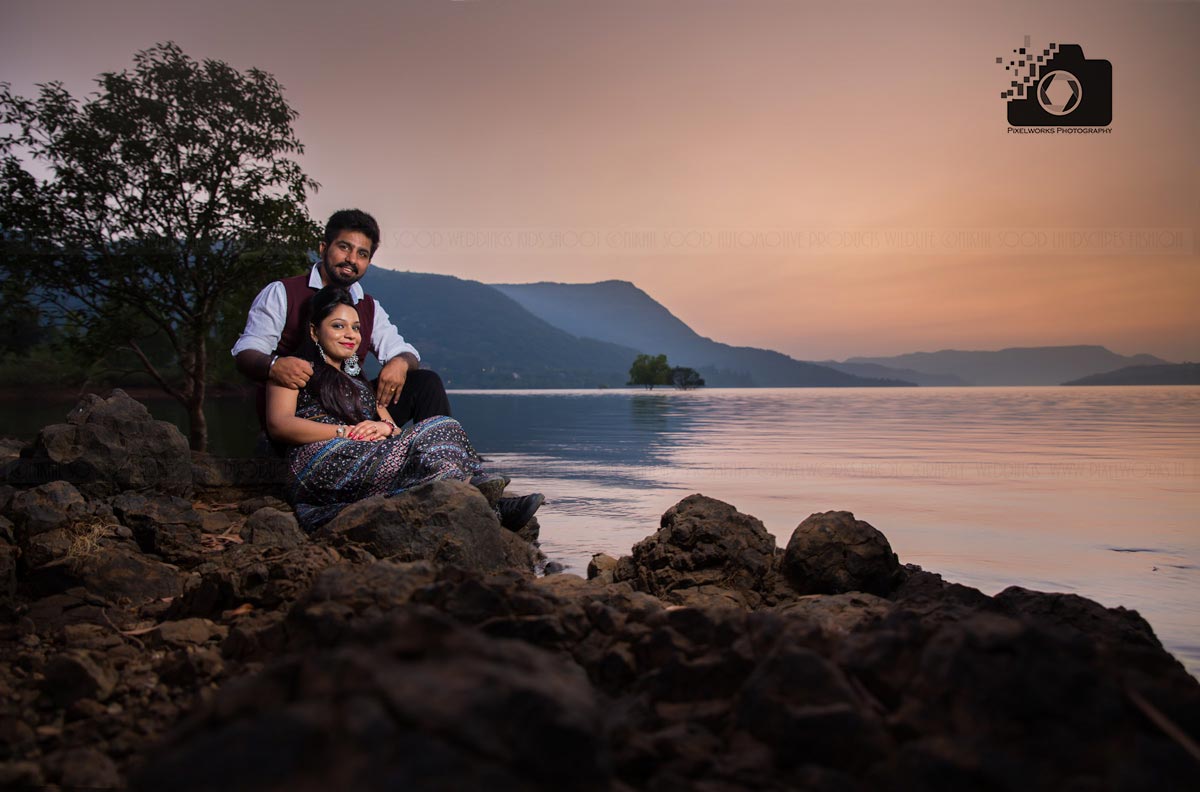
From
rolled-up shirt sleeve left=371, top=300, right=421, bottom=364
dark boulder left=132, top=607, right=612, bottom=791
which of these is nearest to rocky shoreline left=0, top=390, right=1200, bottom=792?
dark boulder left=132, top=607, right=612, bottom=791

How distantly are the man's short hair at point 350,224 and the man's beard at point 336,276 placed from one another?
0.20m

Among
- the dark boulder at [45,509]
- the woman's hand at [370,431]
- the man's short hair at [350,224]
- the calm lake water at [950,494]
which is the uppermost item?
the man's short hair at [350,224]

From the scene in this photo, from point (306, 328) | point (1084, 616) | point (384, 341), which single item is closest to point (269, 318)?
point (306, 328)

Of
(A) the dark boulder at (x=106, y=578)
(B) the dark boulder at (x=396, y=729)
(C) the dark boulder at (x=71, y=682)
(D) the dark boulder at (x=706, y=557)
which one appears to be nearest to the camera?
(B) the dark boulder at (x=396, y=729)

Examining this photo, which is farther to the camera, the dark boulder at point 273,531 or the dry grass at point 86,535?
the dark boulder at point 273,531

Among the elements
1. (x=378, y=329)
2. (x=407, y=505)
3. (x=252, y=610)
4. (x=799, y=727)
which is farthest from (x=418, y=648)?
(x=378, y=329)

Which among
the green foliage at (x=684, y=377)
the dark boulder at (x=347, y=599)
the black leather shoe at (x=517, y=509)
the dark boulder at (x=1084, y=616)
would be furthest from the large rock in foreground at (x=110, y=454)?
the green foliage at (x=684, y=377)

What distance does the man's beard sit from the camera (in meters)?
6.62

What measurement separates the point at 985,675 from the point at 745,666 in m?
0.71

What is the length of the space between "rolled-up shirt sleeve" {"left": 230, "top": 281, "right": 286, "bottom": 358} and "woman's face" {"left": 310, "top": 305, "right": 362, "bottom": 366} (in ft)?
1.20

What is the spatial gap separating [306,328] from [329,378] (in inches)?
20.1

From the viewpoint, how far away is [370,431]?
644 cm

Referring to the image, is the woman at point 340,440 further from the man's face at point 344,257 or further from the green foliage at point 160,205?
the green foliage at point 160,205

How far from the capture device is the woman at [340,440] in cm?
623
